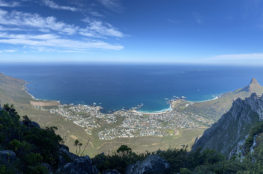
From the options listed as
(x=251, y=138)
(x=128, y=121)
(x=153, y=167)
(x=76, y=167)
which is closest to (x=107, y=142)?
(x=128, y=121)

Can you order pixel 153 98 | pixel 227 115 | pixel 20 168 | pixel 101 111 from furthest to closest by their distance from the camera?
pixel 153 98 < pixel 101 111 < pixel 227 115 < pixel 20 168

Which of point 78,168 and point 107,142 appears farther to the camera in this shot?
point 107,142

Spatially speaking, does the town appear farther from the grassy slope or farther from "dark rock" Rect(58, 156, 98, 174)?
"dark rock" Rect(58, 156, 98, 174)

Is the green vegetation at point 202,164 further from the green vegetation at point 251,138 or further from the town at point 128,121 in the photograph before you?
the town at point 128,121

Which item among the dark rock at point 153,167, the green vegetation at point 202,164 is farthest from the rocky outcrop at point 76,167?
the dark rock at point 153,167

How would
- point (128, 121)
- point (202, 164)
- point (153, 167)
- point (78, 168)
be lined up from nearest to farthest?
point (78, 168)
point (153, 167)
point (202, 164)
point (128, 121)

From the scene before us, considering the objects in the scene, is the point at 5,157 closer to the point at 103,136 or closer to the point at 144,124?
the point at 103,136

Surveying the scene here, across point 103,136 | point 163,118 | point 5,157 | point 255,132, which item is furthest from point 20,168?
point 163,118

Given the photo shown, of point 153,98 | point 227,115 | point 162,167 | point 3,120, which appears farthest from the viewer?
point 153,98

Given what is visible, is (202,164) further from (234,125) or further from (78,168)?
(234,125)

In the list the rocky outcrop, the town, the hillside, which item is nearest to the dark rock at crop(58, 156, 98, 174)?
the rocky outcrop
